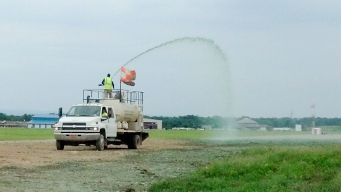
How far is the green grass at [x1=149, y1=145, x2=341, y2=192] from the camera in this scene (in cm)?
1622

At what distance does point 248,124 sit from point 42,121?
341ft

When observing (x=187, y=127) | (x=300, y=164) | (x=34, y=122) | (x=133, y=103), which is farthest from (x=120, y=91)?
(x=34, y=122)

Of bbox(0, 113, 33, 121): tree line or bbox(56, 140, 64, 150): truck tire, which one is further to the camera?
bbox(0, 113, 33, 121): tree line

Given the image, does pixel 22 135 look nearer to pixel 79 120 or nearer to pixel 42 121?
pixel 79 120

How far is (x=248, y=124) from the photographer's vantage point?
77875 mm

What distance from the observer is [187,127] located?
148 m

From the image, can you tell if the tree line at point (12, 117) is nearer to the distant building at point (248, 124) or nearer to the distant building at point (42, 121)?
the distant building at point (42, 121)

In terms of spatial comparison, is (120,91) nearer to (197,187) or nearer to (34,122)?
(197,187)

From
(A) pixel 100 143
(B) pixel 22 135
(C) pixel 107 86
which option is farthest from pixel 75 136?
(B) pixel 22 135

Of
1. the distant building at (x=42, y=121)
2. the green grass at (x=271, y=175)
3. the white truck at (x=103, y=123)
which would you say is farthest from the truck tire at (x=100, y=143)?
the distant building at (x=42, y=121)

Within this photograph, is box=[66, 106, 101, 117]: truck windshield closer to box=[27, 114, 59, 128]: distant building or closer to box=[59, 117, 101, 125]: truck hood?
box=[59, 117, 101, 125]: truck hood

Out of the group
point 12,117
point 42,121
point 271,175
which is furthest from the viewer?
point 12,117

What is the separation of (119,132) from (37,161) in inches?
460

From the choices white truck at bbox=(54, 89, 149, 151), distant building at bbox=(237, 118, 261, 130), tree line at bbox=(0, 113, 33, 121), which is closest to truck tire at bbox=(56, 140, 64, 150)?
white truck at bbox=(54, 89, 149, 151)
